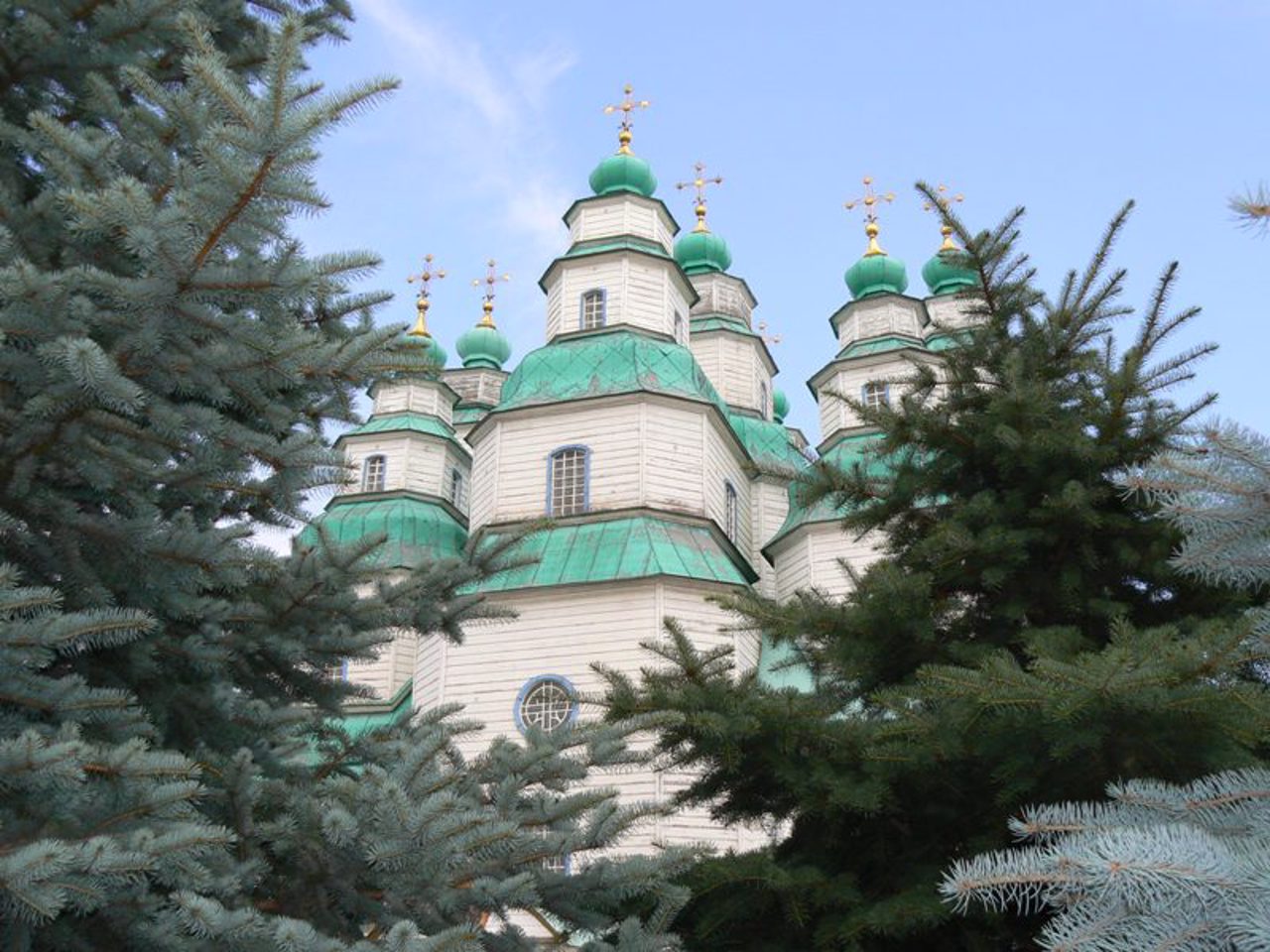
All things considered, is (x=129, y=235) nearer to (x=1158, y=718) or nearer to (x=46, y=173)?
(x=46, y=173)

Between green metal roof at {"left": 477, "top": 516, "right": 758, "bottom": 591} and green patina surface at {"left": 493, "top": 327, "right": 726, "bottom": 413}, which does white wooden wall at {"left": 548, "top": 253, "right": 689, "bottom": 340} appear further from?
green metal roof at {"left": 477, "top": 516, "right": 758, "bottom": 591}

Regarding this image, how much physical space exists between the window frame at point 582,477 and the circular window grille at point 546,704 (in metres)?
2.94

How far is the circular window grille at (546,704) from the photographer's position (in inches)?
696

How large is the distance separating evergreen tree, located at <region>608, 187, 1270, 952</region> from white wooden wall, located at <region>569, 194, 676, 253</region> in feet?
57.6

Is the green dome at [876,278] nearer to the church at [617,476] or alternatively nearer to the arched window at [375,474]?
the church at [617,476]

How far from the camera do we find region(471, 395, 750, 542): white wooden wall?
64.8 ft

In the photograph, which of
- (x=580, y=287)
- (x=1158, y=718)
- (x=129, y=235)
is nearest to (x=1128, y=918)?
(x=1158, y=718)

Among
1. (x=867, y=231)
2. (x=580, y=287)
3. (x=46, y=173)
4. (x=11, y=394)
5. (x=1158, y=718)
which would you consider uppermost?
(x=867, y=231)

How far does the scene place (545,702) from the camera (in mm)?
17891

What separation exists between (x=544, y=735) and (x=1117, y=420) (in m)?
3.59

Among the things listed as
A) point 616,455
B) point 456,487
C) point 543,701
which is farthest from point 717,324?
point 543,701

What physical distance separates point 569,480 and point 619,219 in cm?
679

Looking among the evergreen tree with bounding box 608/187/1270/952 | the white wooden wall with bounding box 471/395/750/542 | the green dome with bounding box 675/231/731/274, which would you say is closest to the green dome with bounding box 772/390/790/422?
the green dome with bounding box 675/231/731/274

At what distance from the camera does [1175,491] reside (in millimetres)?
3297
